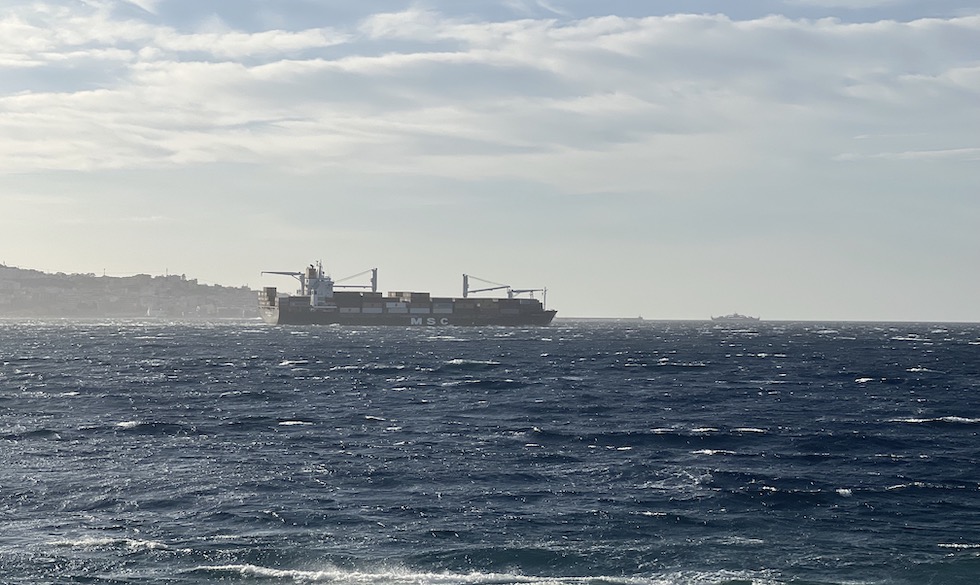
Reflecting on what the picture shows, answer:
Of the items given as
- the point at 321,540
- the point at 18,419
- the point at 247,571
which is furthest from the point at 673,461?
the point at 18,419

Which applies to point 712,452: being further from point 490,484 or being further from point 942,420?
point 942,420

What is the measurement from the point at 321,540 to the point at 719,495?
1836 centimetres

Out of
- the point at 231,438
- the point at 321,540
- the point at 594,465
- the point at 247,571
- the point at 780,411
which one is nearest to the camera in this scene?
the point at 247,571

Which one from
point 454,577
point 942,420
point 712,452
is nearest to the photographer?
point 454,577

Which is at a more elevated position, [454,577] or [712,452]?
[712,452]

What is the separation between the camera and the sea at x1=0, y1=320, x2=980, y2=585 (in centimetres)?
3406

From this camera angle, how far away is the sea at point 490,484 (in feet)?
112

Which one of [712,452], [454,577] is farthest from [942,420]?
[454,577]

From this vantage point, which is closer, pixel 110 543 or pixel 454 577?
pixel 454 577

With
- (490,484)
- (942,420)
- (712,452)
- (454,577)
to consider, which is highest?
(942,420)

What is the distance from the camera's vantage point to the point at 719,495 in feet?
147

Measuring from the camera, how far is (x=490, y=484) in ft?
155

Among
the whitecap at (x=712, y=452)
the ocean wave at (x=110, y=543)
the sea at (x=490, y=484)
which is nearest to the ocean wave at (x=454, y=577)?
the sea at (x=490, y=484)

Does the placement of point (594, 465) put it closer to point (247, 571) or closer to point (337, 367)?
point (247, 571)
